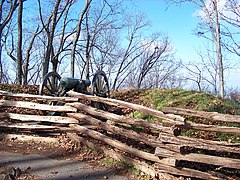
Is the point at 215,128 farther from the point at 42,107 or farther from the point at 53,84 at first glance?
the point at 53,84

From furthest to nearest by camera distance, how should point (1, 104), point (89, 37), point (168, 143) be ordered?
point (89, 37) → point (1, 104) → point (168, 143)

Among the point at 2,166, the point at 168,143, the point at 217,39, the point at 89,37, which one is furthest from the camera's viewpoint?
the point at 89,37

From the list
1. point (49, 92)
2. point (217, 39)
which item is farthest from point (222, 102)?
point (217, 39)

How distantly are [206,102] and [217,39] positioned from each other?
819cm

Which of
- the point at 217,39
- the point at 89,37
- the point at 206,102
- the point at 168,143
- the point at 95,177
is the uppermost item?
the point at 89,37

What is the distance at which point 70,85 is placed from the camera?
7.82 meters

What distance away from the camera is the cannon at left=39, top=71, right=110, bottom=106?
25.5 ft

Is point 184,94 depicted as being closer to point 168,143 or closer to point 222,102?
→ point 222,102

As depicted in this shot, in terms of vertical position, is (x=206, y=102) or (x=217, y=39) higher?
(x=217, y=39)

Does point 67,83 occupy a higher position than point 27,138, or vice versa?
point 67,83

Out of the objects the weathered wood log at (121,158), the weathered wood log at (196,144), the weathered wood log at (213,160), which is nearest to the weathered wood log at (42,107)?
the weathered wood log at (121,158)

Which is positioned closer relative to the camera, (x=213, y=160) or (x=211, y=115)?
(x=213, y=160)

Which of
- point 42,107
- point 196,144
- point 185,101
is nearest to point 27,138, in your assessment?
point 42,107

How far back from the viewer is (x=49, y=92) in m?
8.67
